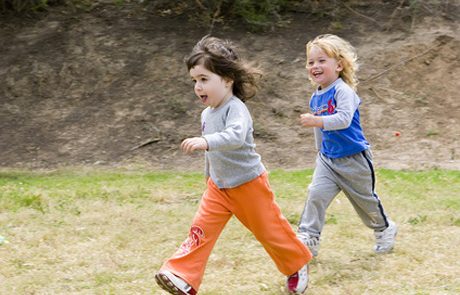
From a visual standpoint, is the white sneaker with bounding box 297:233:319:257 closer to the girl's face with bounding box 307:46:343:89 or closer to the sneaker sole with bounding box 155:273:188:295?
the girl's face with bounding box 307:46:343:89

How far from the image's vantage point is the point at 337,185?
5086 millimetres

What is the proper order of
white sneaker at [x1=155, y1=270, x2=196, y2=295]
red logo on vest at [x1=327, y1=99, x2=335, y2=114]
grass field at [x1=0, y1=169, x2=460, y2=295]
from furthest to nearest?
red logo on vest at [x1=327, y1=99, x2=335, y2=114], grass field at [x1=0, y1=169, x2=460, y2=295], white sneaker at [x1=155, y1=270, x2=196, y2=295]

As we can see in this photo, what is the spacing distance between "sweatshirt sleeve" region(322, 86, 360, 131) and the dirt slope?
4.11 metres

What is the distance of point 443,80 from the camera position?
1120 cm

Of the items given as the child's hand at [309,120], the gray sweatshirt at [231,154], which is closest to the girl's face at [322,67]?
the child's hand at [309,120]

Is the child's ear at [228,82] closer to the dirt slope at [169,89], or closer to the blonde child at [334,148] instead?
the blonde child at [334,148]

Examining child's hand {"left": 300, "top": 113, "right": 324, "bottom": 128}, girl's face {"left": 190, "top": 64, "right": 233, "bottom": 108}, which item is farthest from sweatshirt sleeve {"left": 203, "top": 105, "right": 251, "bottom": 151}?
child's hand {"left": 300, "top": 113, "right": 324, "bottom": 128}

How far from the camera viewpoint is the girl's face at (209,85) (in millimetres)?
4148

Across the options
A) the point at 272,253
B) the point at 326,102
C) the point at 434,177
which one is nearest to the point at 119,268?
the point at 272,253

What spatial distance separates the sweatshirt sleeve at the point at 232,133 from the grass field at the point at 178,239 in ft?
3.40

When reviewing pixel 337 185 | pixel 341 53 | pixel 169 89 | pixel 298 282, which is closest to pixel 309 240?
pixel 337 185

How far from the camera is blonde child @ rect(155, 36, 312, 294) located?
4148mm

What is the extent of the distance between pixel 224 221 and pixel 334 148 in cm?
108

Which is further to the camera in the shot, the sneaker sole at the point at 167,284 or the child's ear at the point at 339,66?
the child's ear at the point at 339,66
